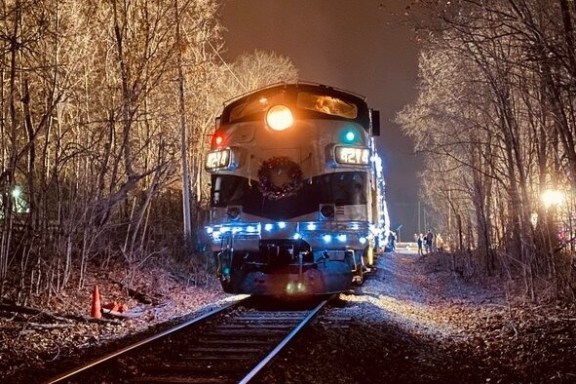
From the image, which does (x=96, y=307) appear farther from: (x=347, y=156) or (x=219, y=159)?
(x=347, y=156)

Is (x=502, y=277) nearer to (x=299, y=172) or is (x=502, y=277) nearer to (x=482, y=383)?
(x=299, y=172)

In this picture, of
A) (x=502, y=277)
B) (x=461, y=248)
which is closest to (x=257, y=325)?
(x=502, y=277)

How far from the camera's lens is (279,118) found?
37.3 ft

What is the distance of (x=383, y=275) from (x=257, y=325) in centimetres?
1176

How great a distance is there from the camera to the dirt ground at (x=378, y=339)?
664 cm

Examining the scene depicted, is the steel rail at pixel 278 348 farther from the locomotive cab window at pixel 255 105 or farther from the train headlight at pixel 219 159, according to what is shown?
the locomotive cab window at pixel 255 105

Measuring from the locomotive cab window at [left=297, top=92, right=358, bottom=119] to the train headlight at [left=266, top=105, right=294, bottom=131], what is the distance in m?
0.41

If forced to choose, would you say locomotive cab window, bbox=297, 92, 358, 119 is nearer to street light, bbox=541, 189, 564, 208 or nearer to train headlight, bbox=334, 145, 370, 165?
train headlight, bbox=334, 145, 370, 165

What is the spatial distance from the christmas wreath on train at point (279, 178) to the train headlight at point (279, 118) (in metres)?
0.61

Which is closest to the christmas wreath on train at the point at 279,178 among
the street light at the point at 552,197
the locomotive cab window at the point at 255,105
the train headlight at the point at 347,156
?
the train headlight at the point at 347,156

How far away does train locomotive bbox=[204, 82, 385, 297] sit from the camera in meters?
11.0

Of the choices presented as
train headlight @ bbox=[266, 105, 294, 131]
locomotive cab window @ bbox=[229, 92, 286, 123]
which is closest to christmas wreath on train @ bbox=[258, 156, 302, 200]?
train headlight @ bbox=[266, 105, 294, 131]

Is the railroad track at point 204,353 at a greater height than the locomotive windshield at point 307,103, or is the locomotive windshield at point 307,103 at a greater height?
the locomotive windshield at point 307,103

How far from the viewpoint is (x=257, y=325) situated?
9.66 metres
